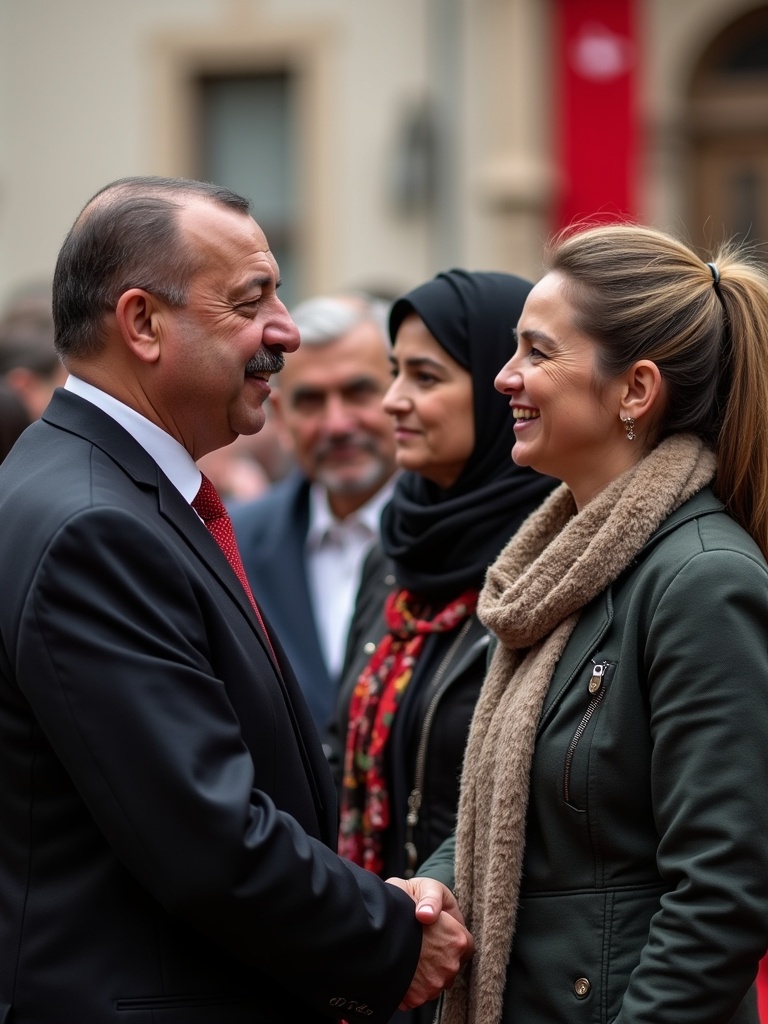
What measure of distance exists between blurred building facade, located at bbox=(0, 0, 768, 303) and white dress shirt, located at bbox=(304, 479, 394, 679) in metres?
5.09

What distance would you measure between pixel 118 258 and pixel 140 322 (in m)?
0.11

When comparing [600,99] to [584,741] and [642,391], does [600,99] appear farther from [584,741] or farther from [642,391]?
[584,741]

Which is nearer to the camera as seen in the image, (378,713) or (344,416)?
(378,713)

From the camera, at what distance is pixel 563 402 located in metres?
2.43

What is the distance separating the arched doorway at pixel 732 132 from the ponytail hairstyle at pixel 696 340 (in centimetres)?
770

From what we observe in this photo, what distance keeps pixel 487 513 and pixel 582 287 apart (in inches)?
28.0

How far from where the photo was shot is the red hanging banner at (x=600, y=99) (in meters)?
9.84

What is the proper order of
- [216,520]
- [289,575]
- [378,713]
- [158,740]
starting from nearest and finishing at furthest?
[158,740] → [216,520] → [378,713] → [289,575]

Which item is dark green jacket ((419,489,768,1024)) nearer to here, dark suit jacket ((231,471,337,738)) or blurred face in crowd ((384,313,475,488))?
blurred face in crowd ((384,313,475,488))

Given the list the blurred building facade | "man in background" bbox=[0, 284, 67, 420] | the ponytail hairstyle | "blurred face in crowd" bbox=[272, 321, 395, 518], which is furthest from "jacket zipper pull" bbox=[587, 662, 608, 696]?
the blurred building facade

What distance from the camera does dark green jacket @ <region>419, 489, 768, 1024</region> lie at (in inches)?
82.2

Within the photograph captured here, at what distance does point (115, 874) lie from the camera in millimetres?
2123

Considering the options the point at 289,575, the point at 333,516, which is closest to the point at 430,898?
the point at 289,575

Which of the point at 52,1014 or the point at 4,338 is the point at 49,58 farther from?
the point at 52,1014
